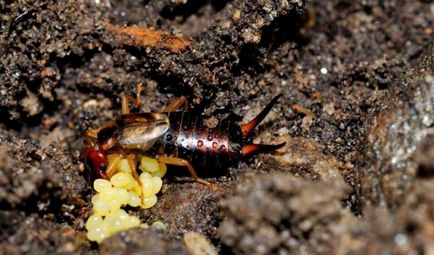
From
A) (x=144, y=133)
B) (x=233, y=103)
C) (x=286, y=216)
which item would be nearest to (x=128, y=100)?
(x=144, y=133)

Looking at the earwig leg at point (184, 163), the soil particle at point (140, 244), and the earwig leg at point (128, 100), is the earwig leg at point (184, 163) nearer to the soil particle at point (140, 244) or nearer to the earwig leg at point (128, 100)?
the earwig leg at point (128, 100)

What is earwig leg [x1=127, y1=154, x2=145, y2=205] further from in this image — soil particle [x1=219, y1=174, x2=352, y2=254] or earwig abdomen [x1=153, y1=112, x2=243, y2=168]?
soil particle [x1=219, y1=174, x2=352, y2=254]

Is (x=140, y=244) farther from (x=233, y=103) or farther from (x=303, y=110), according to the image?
(x=303, y=110)

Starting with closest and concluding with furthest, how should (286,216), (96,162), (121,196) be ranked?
(286,216) < (121,196) < (96,162)

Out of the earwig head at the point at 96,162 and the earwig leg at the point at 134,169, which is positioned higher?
the earwig leg at the point at 134,169

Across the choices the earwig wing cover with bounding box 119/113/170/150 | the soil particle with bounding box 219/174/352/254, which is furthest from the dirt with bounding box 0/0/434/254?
the earwig wing cover with bounding box 119/113/170/150

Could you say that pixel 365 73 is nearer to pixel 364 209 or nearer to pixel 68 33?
pixel 364 209

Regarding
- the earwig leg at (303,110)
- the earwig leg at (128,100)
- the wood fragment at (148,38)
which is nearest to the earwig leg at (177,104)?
the earwig leg at (128,100)
